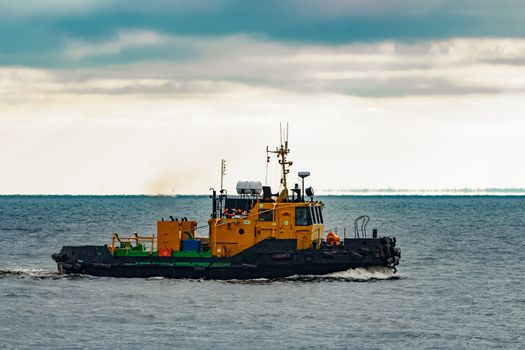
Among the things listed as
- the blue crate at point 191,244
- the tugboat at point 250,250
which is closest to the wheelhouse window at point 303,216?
the tugboat at point 250,250

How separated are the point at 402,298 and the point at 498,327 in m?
6.89

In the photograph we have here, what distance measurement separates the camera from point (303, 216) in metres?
44.4

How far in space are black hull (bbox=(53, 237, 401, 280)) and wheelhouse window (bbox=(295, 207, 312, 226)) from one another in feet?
3.36

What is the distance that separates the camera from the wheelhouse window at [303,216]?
146ft

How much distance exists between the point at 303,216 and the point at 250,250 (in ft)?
9.14

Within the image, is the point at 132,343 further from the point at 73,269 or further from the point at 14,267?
the point at 14,267

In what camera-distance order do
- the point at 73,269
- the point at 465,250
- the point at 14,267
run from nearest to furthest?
the point at 73,269, the point at 14,267, the point at 465,250

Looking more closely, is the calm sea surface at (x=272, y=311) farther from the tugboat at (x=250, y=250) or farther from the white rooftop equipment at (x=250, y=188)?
the white rooftop equipment at (x=250, y=188)

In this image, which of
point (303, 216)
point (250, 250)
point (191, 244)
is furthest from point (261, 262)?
point (191, 244)

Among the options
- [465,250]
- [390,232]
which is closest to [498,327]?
[465,250]

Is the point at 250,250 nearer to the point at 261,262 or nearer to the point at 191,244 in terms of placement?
the point at 261,262

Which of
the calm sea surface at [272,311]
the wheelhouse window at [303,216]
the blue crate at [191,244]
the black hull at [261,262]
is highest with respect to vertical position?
the wheelhouse window at [303,216]

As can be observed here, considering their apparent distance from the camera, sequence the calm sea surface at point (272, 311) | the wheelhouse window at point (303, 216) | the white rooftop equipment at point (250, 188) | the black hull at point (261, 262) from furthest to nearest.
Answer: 1. the white rooftop equipment at point (250, 188)
2. the wheelhouse window at point (303, 216)
3. the black hull at point (261, 262)
4. the calm sea surface at point (272, 311)

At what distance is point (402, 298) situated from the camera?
131 ft
